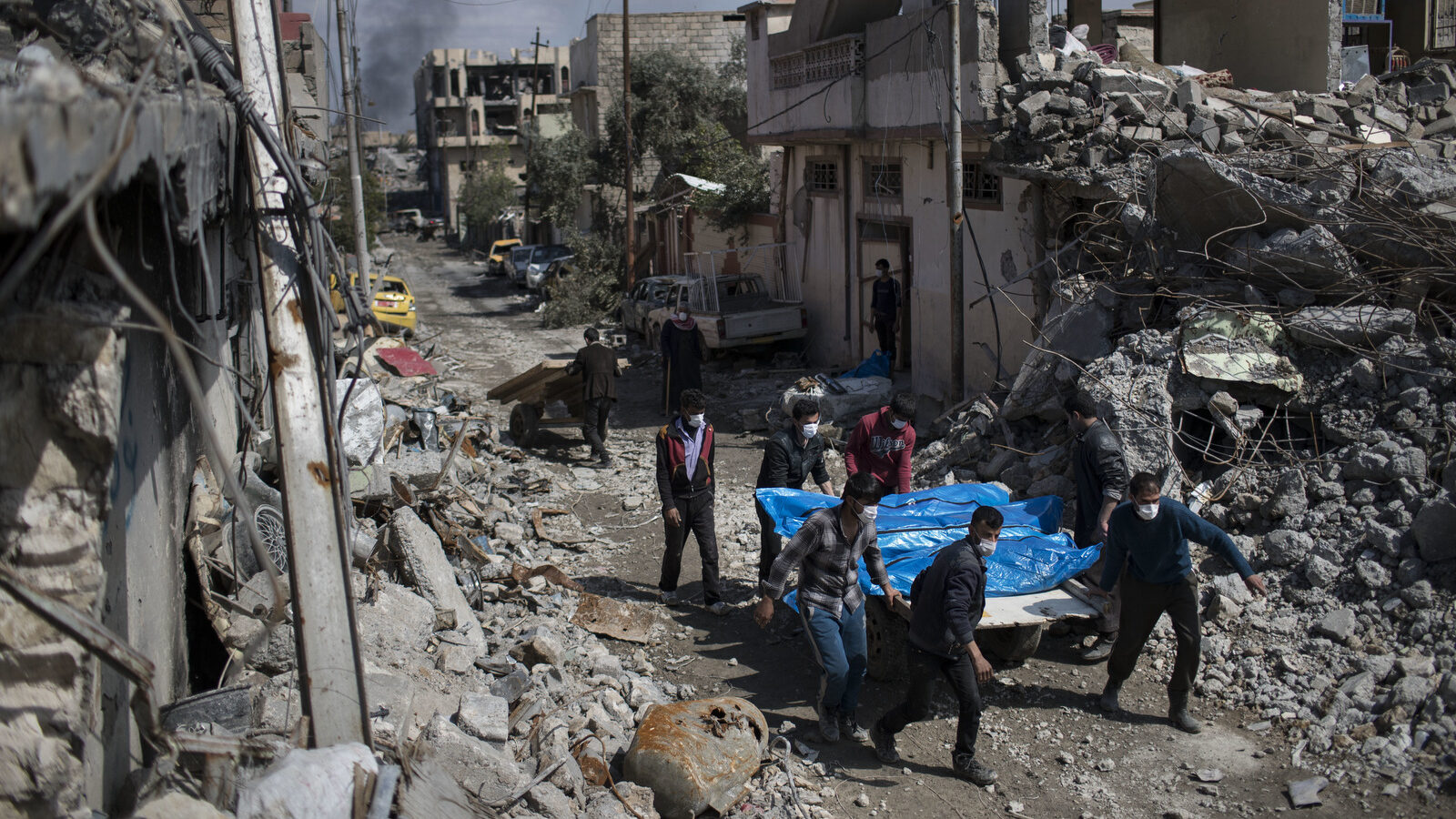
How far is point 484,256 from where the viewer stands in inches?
1913

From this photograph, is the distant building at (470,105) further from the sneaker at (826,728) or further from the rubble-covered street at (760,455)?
the sneaker at (826,728)

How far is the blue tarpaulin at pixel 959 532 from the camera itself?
6.86 m

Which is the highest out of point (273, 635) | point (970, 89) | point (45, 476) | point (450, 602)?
point (970, 89)

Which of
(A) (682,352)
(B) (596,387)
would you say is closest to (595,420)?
(B) (596,387)

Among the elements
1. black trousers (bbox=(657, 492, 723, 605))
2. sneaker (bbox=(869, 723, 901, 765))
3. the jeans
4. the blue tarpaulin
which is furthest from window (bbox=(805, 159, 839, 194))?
sneaker (bbox=(869, 723, 901, 765))

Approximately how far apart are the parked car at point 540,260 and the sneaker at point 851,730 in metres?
26.4

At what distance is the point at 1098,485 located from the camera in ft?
23.4

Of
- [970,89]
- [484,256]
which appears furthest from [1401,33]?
[484,256]

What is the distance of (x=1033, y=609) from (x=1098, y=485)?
1.14 meters

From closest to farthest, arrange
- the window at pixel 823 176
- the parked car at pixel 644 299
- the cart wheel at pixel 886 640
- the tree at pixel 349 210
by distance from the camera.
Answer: the cart wheel at pixel 886 640, the window at pixel 823 176, the parked car at pixel 644 299, the tree at pixel 349 210

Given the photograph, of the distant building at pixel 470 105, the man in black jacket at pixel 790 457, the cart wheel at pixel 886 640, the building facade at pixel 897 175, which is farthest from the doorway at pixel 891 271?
Result: the distant building at pixel 470 105

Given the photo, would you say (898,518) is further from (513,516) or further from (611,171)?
(611,171)

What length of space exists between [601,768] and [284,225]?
3089 mm

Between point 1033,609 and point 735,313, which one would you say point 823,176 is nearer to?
point 735,313
